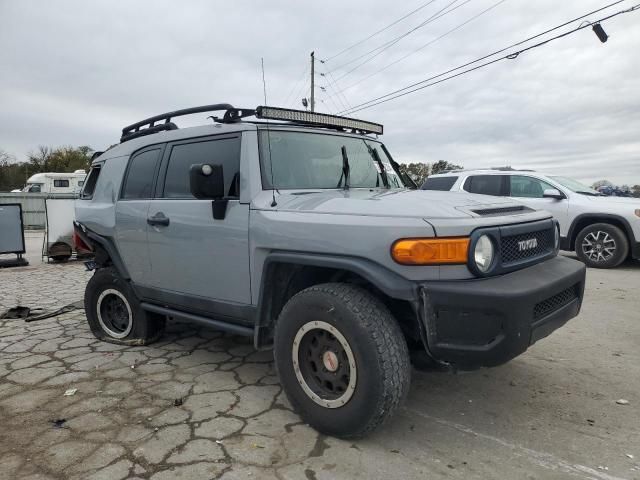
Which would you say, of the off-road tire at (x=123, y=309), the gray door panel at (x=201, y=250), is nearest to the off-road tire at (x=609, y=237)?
the gray door panel at (x=201, y=250)

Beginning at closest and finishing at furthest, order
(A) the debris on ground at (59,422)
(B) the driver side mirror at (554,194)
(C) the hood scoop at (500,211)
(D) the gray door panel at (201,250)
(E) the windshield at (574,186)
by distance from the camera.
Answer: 1. (C) the hood scoop at (500,211)
2. (A) the debris on ground at (59,422)
3. (D) the gray door panel at (201,250)
4. (B) the driver side mirror at (554,194)
5. (E) the windshield at (574,186)

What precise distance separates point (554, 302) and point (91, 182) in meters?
4.42

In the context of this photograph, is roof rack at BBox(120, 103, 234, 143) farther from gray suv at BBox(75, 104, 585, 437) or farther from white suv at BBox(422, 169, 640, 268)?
white suv at BBox(422, 169, 640, 268)

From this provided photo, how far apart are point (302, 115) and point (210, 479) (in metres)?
2.57

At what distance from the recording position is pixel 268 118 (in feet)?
11.0

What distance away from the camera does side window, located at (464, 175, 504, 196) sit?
9172 mm

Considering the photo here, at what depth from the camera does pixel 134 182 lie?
13.6 ft

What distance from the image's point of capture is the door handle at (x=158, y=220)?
11.9ft

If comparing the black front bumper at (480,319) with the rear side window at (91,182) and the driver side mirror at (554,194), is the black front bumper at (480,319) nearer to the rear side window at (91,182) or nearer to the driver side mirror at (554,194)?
the rear side window at (91,182)

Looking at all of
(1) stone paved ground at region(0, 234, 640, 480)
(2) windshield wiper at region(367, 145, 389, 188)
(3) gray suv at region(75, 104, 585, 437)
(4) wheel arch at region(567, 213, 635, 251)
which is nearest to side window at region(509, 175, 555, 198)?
(4) wheel arch at region(567, 213, 635, 251)

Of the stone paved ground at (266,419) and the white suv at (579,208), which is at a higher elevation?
the white suv at (579,208)

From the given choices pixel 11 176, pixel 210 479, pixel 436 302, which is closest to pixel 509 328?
pixel 436 302

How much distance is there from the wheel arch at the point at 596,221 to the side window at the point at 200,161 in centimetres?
739

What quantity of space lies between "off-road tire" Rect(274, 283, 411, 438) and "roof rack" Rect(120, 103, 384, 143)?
56.5 inches
